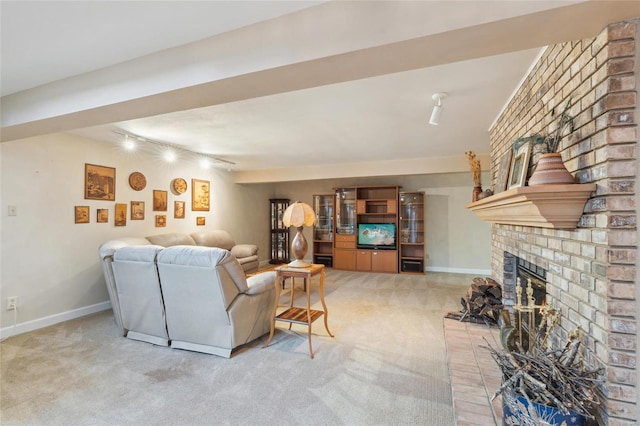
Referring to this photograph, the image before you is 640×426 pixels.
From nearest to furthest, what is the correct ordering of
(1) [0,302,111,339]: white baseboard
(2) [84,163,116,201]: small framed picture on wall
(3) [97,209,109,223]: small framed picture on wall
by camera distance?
1. (1) [0,302,111,339]: white baseboard
2. (2) [84,163,116,201]: small framed picture on wall
3. (3) [97,209,109,223]: small framed picture on wall

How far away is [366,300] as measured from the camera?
179 inches

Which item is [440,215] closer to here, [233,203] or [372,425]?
[233,203]

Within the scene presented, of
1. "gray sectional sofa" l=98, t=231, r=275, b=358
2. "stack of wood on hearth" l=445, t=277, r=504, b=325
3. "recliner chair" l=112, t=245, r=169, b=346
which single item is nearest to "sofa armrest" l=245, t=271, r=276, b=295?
"gray sectional sofa" l=98, t=231, r=275, b=358

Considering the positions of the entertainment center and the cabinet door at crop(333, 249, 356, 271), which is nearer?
the entertainment center

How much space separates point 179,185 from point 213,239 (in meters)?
1.14

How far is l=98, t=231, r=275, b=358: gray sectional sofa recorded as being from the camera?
261 cm

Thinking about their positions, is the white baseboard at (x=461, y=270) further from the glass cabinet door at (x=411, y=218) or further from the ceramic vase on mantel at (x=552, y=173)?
the ceramic vase on mantel at (x=552, y=173)

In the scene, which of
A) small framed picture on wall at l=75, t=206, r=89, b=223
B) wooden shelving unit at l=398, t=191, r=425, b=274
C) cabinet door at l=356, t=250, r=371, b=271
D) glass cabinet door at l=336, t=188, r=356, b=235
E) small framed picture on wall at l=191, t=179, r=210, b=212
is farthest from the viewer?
glass cabinet door at l=336, t=188, r=356, b=235

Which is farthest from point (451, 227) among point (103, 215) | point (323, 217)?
point (103, 215)

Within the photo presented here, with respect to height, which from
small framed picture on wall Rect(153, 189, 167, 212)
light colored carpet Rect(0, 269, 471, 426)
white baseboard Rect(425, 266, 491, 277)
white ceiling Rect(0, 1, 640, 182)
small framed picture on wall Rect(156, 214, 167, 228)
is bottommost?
light colored carpet Rect(0, 269, 471, 426)

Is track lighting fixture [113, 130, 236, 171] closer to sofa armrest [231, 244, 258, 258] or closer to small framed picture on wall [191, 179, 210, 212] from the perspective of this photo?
small framed picture on wall [191, 179, 210, 212]

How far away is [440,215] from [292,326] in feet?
15.6

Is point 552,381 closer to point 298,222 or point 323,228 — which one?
point 298,222

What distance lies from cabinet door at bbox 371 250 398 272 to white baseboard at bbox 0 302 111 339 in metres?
5.02
